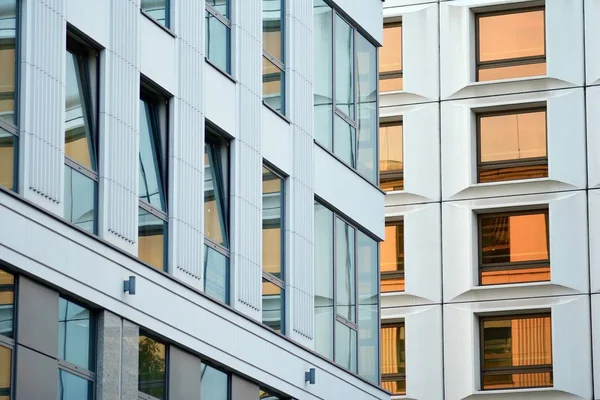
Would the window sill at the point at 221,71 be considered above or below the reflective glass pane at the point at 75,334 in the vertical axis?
above

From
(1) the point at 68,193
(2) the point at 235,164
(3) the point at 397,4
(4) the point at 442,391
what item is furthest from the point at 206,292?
(3) the point at 397,4

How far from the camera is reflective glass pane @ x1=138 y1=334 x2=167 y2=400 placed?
77.5 feet

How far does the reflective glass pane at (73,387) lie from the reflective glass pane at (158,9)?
594 cm

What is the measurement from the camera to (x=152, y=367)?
2394 centimetres

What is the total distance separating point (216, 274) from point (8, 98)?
245 inches

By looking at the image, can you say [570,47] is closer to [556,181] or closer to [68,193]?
[556,181]

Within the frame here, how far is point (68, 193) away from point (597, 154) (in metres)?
22.2

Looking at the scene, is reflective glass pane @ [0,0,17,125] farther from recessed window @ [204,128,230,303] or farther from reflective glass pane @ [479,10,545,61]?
reflective glass pane @ [479,10,545,61]

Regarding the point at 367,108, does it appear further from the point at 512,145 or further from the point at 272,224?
the point at 512,145

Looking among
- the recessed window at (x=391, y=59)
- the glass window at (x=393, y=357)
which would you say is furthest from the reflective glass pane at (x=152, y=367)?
the recessed window at (x=391, y=59)

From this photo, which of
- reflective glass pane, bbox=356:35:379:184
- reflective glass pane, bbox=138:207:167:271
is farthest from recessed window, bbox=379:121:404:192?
reflective glass pane, bbox=138:207:167:271

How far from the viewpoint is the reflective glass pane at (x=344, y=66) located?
3229 centimetres

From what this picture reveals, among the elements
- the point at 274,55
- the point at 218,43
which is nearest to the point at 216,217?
the point at 218,43

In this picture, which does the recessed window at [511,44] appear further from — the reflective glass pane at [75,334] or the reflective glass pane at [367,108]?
the reflective glass pane at [75,334]
